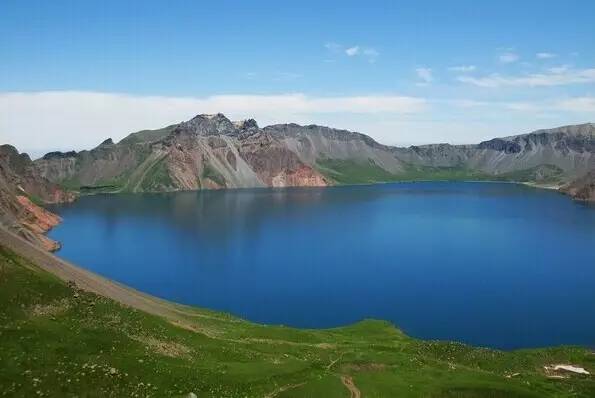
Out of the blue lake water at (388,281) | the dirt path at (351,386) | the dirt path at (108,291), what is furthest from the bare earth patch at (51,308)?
the blue lake water at (388,281)

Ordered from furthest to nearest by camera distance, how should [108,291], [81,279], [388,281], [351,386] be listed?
1. [388,281]
2. [108,291]
3. [81,279]
4. [351,386]

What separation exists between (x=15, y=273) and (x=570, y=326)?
298 feet

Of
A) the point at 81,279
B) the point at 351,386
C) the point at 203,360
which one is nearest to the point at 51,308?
the point at 203,360

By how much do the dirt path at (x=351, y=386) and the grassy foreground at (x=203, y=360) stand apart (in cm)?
9

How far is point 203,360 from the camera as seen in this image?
176 ft

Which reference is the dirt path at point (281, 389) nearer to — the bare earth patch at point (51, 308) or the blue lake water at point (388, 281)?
the bare earth patch at point (51, 308)

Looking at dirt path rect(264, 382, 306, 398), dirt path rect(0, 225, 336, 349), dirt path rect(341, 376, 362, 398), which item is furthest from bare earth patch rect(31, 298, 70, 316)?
dirt path rect(341, 376, 362, 398)

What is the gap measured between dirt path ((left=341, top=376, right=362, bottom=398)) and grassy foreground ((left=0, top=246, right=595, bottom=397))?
9 cm

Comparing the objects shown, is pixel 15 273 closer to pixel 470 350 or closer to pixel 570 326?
pixel 470 350

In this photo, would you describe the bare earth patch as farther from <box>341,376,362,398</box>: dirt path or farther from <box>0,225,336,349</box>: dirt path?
<box>341,376,362,398</box>: dirt path

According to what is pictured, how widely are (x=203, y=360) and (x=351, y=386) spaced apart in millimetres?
14267

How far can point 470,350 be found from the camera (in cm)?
7375

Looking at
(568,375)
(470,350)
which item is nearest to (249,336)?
(470,350)

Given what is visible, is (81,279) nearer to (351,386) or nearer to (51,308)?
(51,308)
